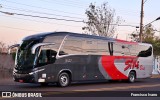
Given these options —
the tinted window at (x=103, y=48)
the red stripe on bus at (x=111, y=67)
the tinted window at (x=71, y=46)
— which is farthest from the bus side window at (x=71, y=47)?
the red stripe on bus at (x=111, y=67)

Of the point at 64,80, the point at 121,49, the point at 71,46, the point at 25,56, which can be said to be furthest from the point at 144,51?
the point at 25,56

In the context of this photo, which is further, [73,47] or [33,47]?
[73,47]

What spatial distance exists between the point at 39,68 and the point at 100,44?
18.8ft

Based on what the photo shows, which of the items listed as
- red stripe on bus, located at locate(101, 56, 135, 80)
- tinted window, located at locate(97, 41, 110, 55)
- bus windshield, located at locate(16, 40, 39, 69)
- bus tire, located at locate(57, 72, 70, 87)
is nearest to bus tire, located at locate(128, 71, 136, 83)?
red stripe on bus, located at locate(101, 56, 135, 80)

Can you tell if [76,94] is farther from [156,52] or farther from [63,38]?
[156,52]

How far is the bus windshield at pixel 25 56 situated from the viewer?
2022 cm

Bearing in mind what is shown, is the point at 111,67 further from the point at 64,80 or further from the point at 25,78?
the point at 25,78

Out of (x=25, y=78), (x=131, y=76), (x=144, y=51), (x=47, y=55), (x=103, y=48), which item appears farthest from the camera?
(x=144, y=51)

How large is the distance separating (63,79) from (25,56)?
2557 mm

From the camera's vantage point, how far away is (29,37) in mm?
21141

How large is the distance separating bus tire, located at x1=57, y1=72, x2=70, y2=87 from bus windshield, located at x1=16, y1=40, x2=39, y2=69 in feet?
6.58

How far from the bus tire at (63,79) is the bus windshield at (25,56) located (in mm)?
2005

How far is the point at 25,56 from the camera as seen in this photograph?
67.5 feet

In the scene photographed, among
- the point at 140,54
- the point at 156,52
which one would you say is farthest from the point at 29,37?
the point at 156,52
